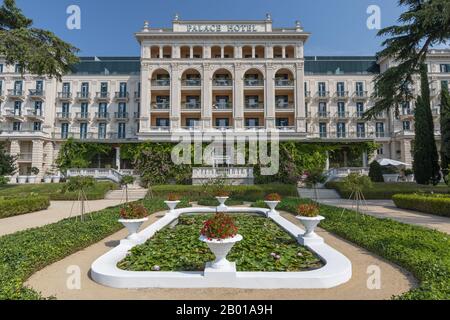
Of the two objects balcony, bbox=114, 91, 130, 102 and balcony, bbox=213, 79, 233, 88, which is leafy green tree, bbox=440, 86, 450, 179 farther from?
balcony, bbox=114, 91, 130, 102

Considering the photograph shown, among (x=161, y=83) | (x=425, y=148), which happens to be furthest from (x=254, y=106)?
(x=425, y=148)

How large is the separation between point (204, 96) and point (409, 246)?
30966 mm

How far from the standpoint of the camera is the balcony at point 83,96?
1652 inches

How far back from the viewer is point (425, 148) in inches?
907

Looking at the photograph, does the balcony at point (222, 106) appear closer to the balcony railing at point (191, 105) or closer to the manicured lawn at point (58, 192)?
the balcony railing at point (191, 105)

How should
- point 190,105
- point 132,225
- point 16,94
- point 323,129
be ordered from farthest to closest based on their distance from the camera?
point 323,129 → point 16,94 → point 190,105 → point 132,225

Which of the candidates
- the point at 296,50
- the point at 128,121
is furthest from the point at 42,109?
the point at 296,50

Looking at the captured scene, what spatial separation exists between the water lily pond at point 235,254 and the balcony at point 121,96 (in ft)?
122

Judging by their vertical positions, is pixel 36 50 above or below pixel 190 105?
below

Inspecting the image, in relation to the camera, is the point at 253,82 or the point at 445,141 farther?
the point at 253,82

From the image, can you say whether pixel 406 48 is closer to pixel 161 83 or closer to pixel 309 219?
pixel 309 219

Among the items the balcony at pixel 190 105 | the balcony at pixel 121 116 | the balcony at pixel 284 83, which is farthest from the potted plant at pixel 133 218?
the balcony at pixel 121 116
